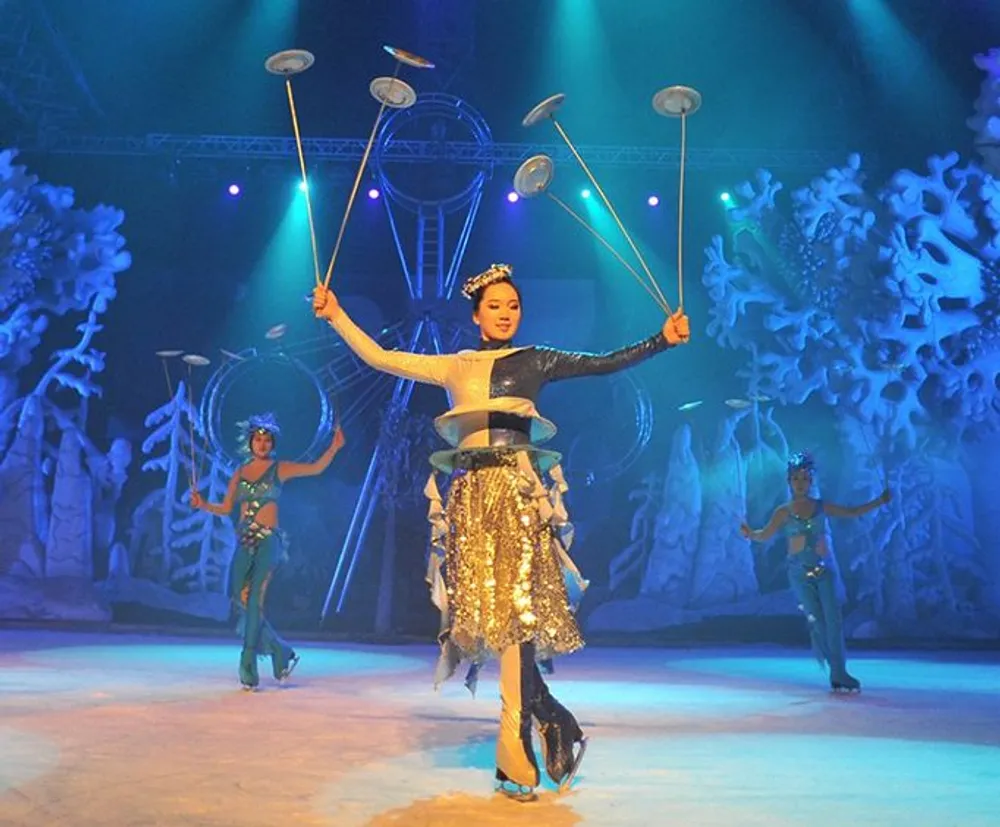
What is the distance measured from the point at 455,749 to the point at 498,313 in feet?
5.56

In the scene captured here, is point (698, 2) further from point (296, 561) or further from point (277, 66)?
point (277, 66)

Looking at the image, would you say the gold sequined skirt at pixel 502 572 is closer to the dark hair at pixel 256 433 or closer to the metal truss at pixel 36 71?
the dark hair at pixel 256 433

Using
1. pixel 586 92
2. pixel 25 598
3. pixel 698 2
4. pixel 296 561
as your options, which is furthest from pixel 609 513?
pixel 25 598

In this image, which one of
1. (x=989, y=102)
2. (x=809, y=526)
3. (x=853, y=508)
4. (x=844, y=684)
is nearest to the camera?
(x=844, y=684)

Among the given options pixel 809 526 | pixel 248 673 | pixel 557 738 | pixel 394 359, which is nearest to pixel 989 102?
pixel 809 526

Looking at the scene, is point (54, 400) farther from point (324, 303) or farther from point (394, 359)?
point (324, 303)

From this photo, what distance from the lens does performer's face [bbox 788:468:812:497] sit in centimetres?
759

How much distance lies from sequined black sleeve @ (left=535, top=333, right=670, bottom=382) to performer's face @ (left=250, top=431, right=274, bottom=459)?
3807 mm

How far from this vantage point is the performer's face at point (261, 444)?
738 cm

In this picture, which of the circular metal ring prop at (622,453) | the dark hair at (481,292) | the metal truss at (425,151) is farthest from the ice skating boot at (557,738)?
the metal truss at (425,151)

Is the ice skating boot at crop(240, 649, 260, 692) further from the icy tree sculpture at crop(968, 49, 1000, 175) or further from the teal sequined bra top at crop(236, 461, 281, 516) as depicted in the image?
the icy tree sculpture at crop(968, 49, 1000, 175)

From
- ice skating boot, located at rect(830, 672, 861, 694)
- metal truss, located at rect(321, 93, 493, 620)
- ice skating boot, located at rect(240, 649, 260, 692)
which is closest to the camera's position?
ice skating boot, located at rect(240, 649, 260, 692)

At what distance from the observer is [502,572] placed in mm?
3732

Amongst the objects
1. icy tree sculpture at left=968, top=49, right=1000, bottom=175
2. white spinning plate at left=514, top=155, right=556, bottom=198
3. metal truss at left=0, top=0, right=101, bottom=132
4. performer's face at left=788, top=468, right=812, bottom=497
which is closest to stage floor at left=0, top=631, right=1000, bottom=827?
performer's face at left=788, top=468, right=812, bottom=497
